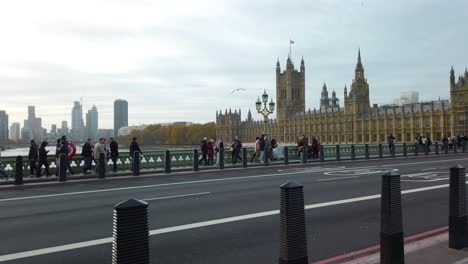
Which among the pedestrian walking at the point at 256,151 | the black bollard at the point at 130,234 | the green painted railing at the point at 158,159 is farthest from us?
the pedestrian walking at the point at 256,151

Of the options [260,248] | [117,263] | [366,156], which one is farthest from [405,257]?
[366,156]

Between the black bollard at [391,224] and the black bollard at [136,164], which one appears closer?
the black bollard at [391,224]

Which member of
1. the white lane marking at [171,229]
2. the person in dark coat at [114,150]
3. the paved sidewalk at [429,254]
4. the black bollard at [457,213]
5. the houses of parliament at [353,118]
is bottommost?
the paved sidewalk at [429,254]

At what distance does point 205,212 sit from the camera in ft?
33.6

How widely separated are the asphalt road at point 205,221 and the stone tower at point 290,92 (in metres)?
152

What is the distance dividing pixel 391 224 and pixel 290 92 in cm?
16288

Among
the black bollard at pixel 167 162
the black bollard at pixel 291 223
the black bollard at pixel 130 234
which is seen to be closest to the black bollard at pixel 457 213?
the black bollard at pixel 291 223

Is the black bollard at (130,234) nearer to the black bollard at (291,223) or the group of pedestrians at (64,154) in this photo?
the black bollard at (291,223)

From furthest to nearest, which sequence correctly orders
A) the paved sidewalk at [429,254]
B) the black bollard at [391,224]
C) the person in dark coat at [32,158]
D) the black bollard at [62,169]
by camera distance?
the person in dark coat at [32,158] → the black bollard at [62,169] → the paved sidewalk at [429,254] → the black bollard at [391,224]

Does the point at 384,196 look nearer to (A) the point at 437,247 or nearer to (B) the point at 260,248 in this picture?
(A) the point at 437,247

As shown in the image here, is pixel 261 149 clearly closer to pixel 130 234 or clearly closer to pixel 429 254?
pixel 429 254

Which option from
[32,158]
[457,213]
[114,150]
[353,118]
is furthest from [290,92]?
[457,213]

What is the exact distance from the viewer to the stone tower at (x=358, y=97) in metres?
134

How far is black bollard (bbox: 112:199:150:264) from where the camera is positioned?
383 cm
